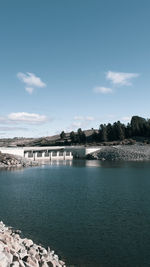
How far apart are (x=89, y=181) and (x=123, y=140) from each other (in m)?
80.4

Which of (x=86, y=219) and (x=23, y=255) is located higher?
(x=23, y=255)

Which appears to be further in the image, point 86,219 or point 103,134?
point 103,134

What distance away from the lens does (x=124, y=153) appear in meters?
102

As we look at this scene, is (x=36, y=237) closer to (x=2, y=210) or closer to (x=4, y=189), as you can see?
(x=2, y=210)

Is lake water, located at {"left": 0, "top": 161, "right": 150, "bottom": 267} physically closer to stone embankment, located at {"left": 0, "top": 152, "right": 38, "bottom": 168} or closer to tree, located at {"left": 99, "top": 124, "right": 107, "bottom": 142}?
stone embankment, located at {"left": 0, "top": 152, "right": 38, "bottom": 168}

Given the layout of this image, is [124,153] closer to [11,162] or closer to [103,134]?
[103,134]

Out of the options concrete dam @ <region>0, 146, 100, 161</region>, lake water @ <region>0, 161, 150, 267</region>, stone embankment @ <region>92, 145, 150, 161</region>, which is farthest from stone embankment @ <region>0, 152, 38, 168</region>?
stone embankment @ <region>92, 145, 150, 161</region>

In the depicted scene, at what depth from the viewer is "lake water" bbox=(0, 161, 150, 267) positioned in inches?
747

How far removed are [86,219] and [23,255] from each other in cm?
1231

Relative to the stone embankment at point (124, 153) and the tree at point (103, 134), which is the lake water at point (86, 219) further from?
the tree at point (103, 134)

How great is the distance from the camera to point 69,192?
40.6 meters

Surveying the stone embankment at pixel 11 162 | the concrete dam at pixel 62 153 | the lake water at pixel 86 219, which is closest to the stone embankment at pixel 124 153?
the concrete dam at pixel 62 153

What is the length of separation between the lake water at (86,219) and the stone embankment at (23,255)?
199 cm

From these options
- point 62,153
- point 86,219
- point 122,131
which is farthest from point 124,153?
point 86,219
